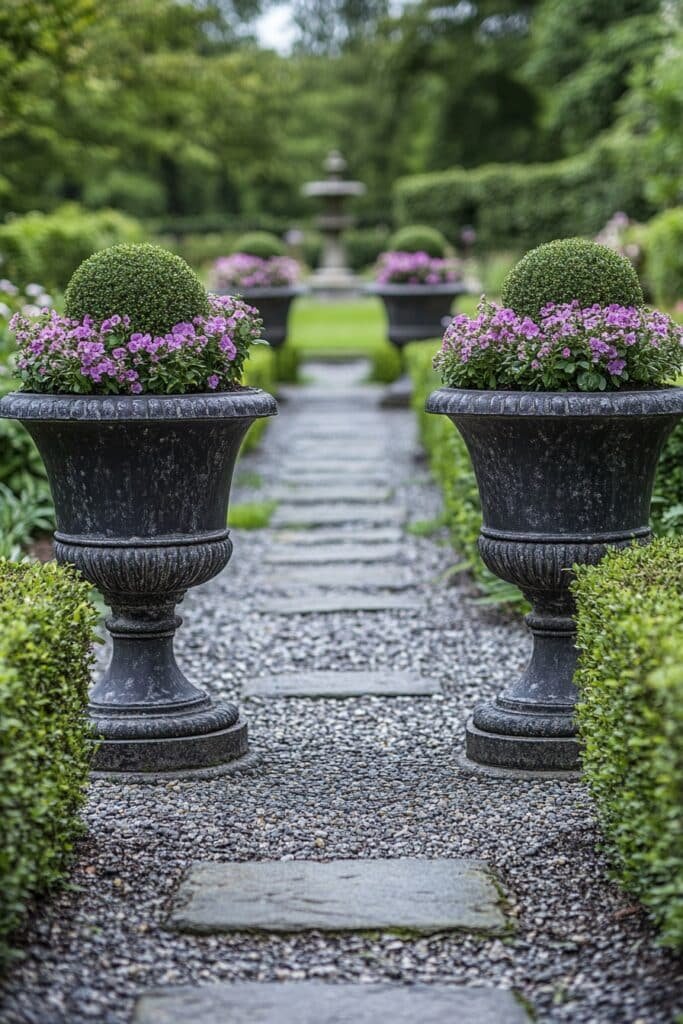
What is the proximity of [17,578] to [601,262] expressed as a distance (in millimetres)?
2012

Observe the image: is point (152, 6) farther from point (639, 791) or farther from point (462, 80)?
point (639, 791)

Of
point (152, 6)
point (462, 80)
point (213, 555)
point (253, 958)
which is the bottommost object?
point (253, 958)

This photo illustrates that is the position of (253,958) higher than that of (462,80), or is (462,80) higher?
(462,80)

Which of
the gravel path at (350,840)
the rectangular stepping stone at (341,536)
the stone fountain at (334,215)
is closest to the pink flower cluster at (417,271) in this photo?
the rectangular stepping stone at (341,536)

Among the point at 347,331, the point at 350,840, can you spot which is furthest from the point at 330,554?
the point at 347,331

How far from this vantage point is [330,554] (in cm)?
750

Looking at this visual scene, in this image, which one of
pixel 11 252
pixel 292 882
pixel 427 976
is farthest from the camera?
pixel 11 252

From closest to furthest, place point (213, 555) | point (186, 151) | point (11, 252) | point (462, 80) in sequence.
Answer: point (213, 555) < point (11, 252) < point (186, 151) < point (462, 80)

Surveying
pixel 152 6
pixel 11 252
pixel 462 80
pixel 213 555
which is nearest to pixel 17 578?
pixel 213 555

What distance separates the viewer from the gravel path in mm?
2850

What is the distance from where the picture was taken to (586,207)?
81.1ft

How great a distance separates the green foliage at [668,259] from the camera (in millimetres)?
13539

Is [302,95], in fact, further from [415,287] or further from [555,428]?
[555,428]

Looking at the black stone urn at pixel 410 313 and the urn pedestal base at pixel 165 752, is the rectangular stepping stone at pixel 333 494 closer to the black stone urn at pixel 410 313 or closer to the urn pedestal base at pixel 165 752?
the black stone urn at pixel 410 313
